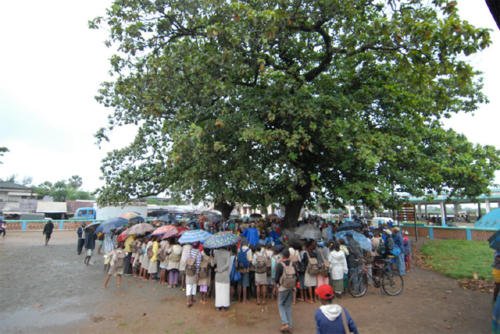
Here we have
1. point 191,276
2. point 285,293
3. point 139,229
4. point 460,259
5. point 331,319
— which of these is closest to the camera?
point 331,319

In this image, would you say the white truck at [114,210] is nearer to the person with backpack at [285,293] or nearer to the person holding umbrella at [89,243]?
the person holding umbrella at [89,243]

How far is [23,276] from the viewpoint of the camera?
32.9 feet

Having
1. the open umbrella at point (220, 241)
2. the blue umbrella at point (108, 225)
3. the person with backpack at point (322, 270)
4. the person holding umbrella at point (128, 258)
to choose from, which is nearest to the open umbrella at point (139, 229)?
the person holding umbrella at point (128, 258)

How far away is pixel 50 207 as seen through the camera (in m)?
44.8

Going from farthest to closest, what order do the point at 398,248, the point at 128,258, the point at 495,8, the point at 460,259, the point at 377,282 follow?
the point at 460,259 → the point at 128,258 → the point at 398,248 → the point at 377,282 → the point at 495,8

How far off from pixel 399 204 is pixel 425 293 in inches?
198

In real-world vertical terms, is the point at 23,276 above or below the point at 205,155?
below

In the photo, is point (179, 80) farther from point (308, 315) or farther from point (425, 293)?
point (425, 293)

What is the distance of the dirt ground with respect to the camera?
5.73 m

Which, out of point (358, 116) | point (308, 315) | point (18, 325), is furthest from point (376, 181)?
point (18, 325)

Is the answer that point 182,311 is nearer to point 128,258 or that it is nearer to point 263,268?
point 263,268

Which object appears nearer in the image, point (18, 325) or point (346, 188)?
point (18, 325)

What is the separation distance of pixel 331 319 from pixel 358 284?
5094 millimetres

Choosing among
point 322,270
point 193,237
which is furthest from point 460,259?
point 193,237
